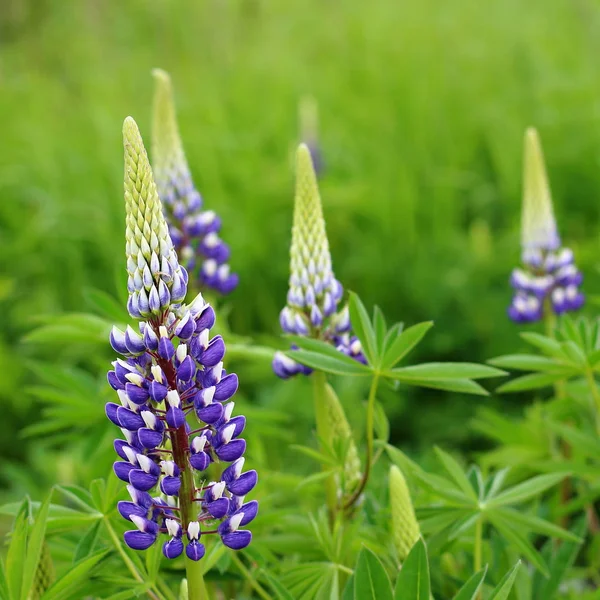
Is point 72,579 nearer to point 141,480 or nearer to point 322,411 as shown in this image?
point 141,480

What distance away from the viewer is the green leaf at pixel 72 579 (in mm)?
1434

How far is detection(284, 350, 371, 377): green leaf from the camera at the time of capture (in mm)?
1611

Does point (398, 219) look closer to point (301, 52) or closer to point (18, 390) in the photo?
point (18, 390)

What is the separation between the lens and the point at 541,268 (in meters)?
2.74

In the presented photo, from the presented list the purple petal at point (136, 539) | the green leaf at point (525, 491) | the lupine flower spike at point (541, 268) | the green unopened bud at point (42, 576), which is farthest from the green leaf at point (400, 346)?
the lupine flower spike at point (541, 268)

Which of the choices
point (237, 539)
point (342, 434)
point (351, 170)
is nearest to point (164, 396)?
point (237, 539)

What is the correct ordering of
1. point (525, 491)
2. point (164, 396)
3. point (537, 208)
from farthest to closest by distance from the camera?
point (537, 208), point (525, 491), point (164, 396)

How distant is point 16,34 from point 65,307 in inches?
192

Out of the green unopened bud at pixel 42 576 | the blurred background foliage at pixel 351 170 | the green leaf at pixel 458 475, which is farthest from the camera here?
the blurred background foliage at pixel 351 170

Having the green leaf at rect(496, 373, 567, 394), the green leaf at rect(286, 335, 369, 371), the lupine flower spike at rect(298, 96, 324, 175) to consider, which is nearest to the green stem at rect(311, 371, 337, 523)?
the green leaf at rect(286, 335, 369, 371)

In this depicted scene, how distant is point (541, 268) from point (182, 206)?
1127mm

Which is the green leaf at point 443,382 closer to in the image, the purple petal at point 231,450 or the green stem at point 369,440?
the green stem at point 369,440

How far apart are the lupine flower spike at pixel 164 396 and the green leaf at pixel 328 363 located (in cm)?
25

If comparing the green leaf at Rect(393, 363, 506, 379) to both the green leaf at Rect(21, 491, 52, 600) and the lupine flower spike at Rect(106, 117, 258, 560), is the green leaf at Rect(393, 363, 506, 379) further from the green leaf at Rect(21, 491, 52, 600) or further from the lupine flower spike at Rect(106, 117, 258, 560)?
the green leaf at Rect(21, 491, 52, 600)
